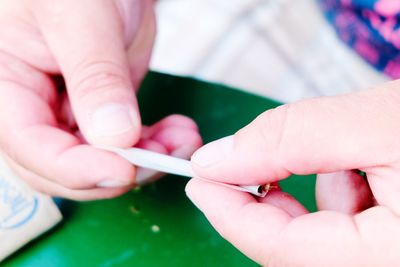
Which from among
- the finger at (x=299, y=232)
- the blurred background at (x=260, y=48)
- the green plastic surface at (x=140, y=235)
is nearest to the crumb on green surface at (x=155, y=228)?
the green plastic surface at (x=140, y=235)

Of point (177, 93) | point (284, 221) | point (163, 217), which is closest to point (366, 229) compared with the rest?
point (284, 221)

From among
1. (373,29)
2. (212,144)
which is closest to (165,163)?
(212,144)

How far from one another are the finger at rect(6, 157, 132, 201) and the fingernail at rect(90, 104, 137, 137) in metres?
0.06

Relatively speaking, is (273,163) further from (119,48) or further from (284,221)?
(119,48)

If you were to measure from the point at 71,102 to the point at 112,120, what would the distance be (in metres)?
0.06

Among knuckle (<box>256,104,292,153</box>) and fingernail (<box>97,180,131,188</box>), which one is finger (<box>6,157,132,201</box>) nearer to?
fingernail (<box>97,180,131,188</box>)

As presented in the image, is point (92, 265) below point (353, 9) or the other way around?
below

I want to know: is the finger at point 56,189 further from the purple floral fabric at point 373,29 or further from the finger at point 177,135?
the purple floral fabric at point 373,29

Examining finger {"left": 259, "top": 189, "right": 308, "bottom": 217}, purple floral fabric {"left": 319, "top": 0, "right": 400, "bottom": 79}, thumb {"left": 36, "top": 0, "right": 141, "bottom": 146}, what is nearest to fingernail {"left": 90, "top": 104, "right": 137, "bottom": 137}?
thumb {"left": 36, "top": 0, "right": 141, "bottom": 146}

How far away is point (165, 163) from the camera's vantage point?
36 cm

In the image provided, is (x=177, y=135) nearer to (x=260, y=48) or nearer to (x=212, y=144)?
(x=212, y=144)

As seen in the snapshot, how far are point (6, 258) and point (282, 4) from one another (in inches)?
19.1

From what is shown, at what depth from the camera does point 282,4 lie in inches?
29.1

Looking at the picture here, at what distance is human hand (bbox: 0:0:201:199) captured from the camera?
39 centimetres
